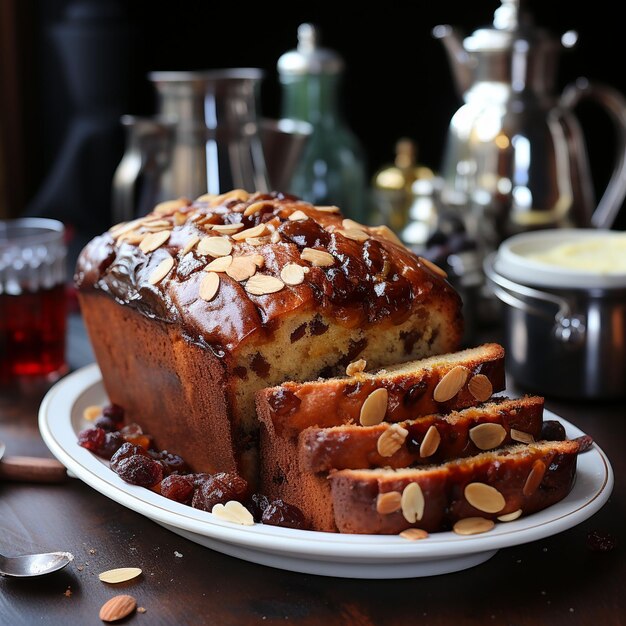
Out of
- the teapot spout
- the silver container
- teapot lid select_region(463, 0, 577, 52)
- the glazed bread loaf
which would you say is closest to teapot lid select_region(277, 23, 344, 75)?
the teapot spout

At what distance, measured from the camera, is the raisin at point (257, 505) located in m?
1.69

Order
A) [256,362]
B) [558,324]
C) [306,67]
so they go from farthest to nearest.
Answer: [306,67] < [558,324] < [256,362]

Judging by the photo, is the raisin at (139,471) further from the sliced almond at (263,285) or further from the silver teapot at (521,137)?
the silver teapot at (521,137)

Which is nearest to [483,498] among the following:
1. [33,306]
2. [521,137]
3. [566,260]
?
[566,260]

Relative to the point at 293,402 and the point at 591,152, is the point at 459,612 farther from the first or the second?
the point at 591,152

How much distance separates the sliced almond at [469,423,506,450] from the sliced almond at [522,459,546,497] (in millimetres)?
101

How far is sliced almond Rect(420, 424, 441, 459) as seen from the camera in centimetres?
158

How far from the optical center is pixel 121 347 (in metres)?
2.14

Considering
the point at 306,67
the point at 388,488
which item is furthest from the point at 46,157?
the point at 388,488

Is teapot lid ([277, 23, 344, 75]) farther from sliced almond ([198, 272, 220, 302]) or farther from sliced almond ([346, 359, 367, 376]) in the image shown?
sliced almond ([346, 359, 367, 376])

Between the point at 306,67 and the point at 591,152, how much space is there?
59.8 inches

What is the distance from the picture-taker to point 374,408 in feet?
5.32

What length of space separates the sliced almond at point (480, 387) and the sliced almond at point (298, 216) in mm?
499

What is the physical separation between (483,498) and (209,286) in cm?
64
